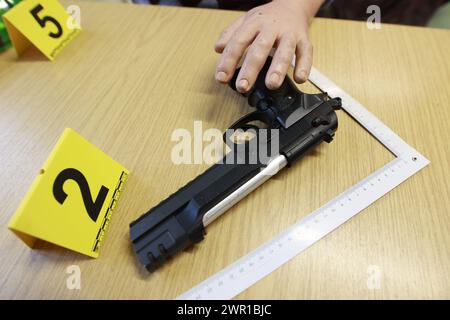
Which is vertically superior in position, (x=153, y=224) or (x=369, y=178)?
(x=153, y=224)

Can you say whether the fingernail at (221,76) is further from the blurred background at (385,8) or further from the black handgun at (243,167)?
the blurred background at (385,8)

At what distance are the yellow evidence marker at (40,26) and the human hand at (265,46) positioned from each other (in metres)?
0.38

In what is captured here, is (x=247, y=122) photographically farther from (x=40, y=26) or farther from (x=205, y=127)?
(x=40, y=26)

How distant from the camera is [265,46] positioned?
1.83 ft

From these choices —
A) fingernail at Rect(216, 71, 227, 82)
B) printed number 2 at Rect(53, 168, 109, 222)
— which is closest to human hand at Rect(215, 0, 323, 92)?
fingernail at Rect(216, 71, 227, 82)

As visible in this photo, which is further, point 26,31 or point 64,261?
point 26,31

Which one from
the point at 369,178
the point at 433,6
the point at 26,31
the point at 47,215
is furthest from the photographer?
the point at 433,6

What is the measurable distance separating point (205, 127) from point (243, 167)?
5.8 inches

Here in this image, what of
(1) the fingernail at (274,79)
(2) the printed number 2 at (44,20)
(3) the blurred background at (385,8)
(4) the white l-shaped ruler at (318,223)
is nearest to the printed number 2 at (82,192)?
(4) the white l-shaped ruler at (318,223)

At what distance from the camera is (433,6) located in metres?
0.92

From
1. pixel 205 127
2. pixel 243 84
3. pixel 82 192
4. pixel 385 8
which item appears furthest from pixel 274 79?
pixel 385 8
